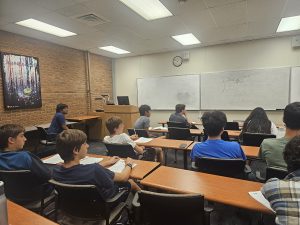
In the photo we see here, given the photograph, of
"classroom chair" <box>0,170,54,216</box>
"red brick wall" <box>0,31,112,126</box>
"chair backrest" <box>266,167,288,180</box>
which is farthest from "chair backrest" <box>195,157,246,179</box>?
"red brick wall" <box>0,31,112,126</box>

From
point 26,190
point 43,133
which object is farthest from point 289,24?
point 43,133

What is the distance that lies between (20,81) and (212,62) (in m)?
5.11

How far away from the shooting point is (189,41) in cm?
Answer: 570

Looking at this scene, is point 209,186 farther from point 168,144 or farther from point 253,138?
point 253,138

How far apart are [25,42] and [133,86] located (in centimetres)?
367

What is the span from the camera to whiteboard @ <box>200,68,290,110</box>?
5453 mm

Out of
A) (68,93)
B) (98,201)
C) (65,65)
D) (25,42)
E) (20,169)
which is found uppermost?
(25,42)

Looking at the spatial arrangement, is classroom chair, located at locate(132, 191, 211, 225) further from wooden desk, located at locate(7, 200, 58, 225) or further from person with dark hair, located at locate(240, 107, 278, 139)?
person with dark hair, located at locate(240, 107, 278, 139)

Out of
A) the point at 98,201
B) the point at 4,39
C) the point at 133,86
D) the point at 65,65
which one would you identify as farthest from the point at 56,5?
the point at 133,86

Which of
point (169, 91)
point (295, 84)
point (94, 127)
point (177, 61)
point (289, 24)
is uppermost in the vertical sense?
point (289, 24)

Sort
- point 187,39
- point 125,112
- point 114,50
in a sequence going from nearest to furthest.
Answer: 1. point 187,39
2. point 125,112
3. point 114,50

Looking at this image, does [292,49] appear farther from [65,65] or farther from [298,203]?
[65,65]

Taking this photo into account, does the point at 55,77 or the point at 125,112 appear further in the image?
the point at 125,112

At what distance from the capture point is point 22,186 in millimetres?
1708
